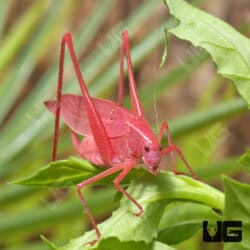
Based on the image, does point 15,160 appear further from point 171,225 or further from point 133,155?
point 171,225

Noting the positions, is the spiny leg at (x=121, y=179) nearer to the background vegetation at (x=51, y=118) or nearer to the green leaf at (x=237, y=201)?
the green leaf at (x=237, y=201)

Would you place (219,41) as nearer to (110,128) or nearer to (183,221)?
(183,221)

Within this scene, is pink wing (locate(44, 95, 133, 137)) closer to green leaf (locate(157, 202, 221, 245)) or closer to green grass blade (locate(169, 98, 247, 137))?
green leaf (locate(157, 202, 221, 245))

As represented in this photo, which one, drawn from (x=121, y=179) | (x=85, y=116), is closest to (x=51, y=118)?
(x=85, y=116)

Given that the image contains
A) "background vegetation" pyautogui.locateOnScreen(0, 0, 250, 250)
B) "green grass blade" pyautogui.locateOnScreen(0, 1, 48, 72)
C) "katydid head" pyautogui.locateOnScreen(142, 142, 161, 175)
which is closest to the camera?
"katydid head" pyautogui.locateOnScreen(142, 142, 161, 175)

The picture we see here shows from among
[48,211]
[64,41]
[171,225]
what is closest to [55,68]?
[48,211]

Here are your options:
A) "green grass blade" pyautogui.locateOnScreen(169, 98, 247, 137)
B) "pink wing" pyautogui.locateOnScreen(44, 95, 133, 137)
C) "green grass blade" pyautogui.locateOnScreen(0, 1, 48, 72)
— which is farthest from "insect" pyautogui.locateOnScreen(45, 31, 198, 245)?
"green grass blade" pyautogui.locateOnScreen(0, 1, 48, 72)
